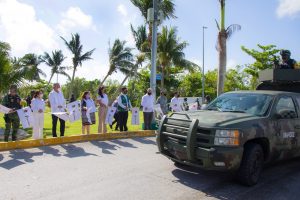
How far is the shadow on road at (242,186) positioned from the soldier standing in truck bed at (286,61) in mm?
3268

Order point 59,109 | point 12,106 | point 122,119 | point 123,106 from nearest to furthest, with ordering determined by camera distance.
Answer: point 12,106
point 59,109
point 123,106
point 122,119

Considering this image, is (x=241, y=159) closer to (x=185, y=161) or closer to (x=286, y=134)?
(x=185, y=161)

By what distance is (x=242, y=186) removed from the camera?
19.0 ft

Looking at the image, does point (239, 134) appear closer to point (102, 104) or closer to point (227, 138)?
point (227, 138)

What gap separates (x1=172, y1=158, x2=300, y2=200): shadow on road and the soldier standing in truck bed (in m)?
3.27

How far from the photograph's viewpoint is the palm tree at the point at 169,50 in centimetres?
3388

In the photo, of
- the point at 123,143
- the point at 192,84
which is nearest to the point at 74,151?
the point at 123,143

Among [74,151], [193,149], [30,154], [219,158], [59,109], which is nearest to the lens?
[219,158]

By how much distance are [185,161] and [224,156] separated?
0.82m

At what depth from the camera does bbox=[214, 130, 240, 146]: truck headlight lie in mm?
5430

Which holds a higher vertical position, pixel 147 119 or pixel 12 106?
pixel 12 106

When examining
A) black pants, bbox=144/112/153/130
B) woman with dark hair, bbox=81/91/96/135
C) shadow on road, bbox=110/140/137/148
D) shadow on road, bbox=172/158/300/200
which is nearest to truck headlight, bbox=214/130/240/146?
shadow on road, bbox=172/158/300/200

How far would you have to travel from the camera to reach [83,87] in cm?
7775

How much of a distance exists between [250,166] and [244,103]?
4.92 ft
